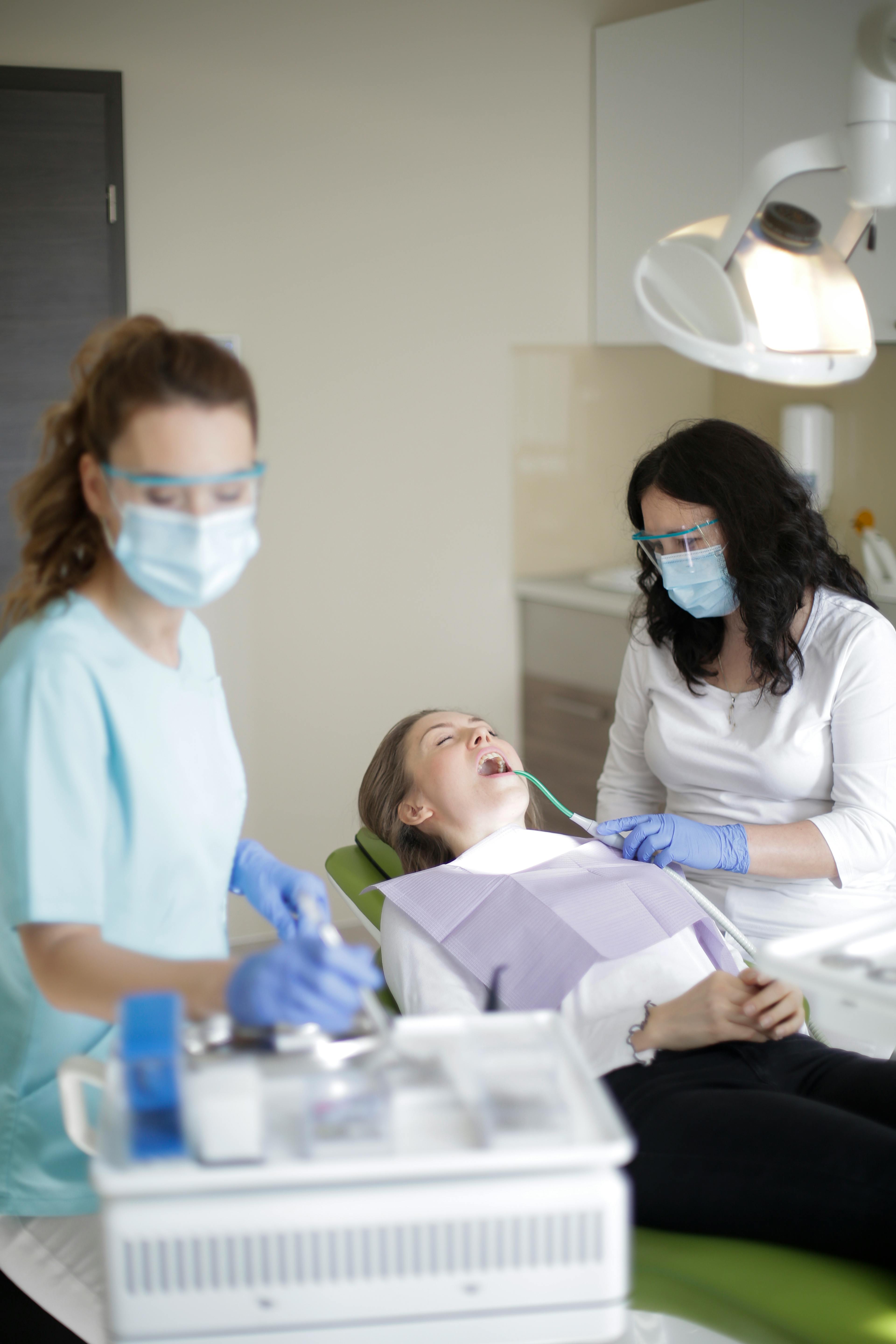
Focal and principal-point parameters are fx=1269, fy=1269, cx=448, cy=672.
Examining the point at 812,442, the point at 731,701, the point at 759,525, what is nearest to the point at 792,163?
the point at 759,525

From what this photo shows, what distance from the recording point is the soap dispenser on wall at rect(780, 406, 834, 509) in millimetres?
3367

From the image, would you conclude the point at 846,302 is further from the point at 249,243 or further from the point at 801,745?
the point at 249,243

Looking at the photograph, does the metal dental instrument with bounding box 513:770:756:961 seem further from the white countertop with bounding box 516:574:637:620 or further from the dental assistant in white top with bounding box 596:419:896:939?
the white countertop with bounding box 516:574:637:620

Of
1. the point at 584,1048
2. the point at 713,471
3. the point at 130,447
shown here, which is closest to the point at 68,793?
the point at 130,447

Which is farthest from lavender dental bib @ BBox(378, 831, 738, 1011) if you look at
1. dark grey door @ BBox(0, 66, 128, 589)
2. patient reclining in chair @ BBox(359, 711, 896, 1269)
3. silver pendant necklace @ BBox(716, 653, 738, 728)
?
dark grey door @ BBox(0, 66, 128, 589)

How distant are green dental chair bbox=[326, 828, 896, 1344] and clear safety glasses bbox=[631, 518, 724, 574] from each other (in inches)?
37.2

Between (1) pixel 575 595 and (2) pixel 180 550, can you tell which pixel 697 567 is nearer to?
(2) pixel 180 550

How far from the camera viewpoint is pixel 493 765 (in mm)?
1936

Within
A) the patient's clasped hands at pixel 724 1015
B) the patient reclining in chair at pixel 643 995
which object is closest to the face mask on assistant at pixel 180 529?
the patient reclining in chair at pixel 643 995

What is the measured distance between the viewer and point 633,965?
165 cm

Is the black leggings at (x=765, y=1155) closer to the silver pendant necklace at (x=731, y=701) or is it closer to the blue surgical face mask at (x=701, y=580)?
the silver pendant necklace at (x=731, y=701)

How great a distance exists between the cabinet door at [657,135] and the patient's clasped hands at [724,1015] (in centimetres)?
208

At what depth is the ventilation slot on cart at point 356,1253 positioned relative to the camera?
84 cm

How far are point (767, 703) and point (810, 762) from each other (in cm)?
11
